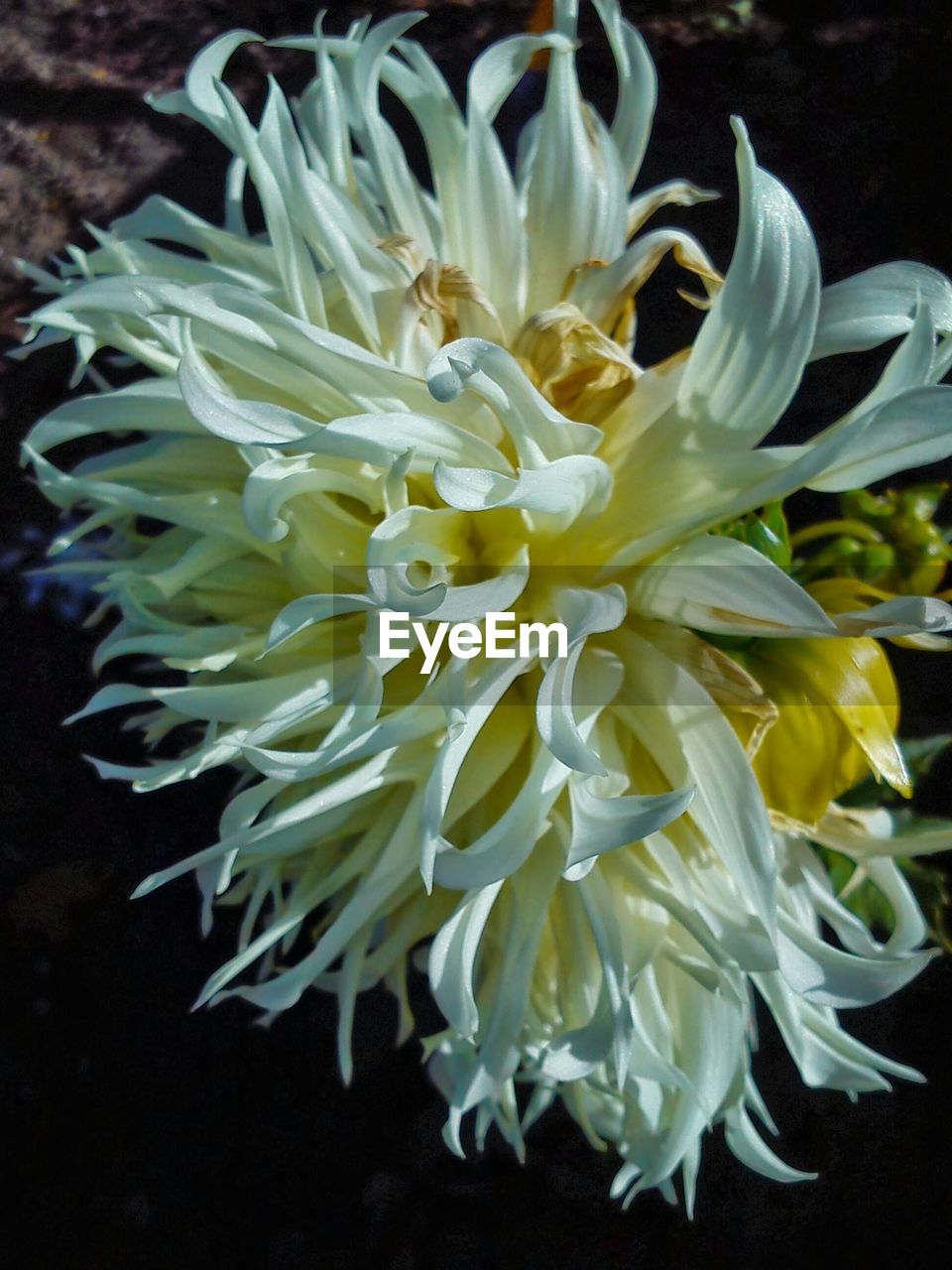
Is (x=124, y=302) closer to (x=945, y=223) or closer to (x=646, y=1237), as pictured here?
(x=945, y=223)

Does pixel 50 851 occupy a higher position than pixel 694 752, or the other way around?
pixel 694 752

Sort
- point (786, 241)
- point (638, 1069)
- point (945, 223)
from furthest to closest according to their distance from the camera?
point (945, 223) < point (638, 1069) < point (786, 241)

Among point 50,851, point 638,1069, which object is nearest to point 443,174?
point 638,1069

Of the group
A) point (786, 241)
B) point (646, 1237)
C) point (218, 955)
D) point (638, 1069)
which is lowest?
point (646, 1237)

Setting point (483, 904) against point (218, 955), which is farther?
point (218, 955)

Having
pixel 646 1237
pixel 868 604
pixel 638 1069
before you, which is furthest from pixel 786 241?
pixel 646 1237

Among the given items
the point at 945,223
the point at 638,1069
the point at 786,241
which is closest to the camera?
the point at 786,241

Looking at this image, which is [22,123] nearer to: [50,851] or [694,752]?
[50,851]
